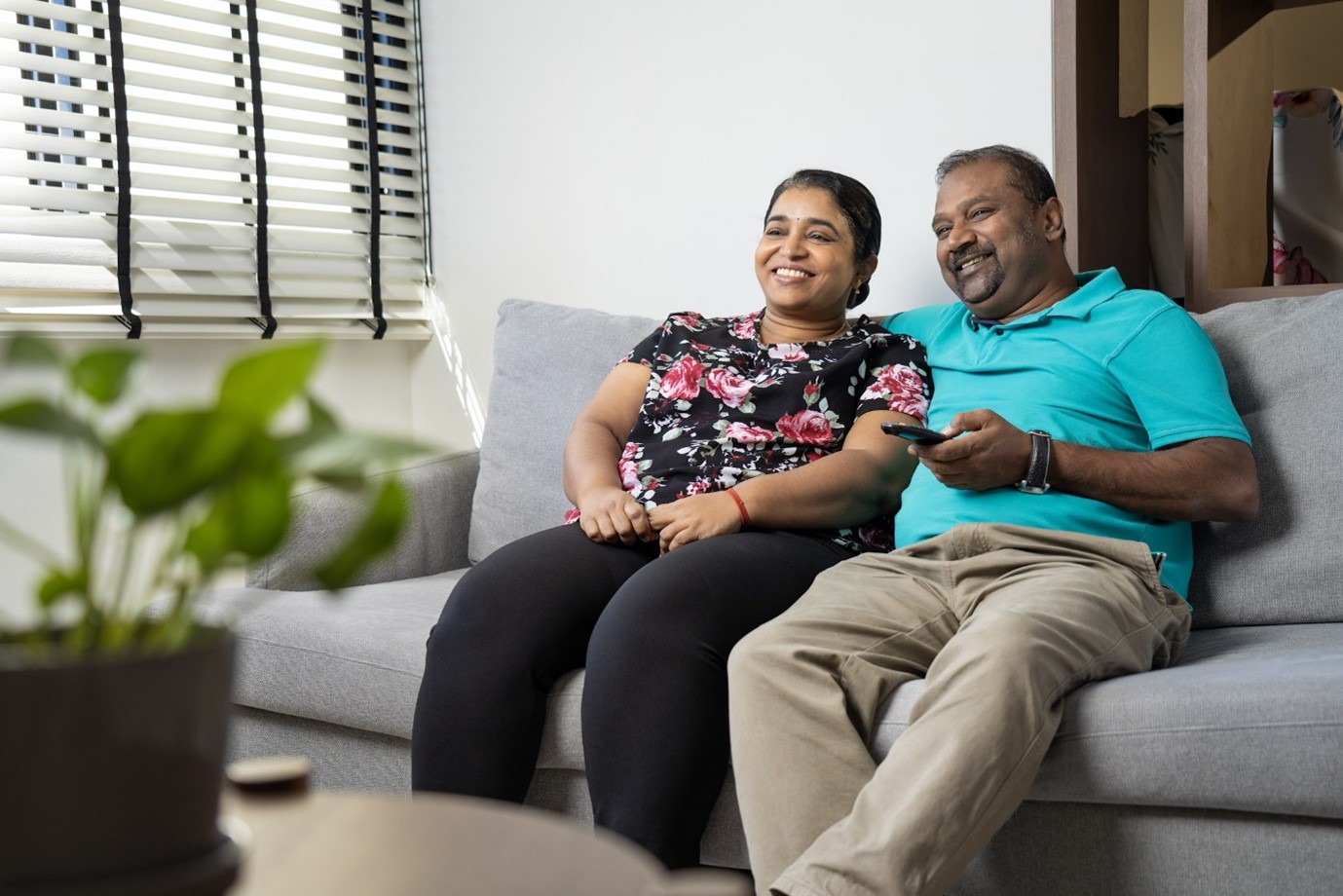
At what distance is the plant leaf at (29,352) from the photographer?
49 centimetres

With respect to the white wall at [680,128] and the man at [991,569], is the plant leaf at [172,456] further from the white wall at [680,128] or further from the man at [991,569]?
the white wall at [680,128]

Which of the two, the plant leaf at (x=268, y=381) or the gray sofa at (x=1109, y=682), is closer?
the plant leaf at (x=268, y=381)

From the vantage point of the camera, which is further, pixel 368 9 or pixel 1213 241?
pixel 368 9

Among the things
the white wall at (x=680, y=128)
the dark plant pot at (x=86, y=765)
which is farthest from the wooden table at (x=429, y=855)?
the white wall at (x=680, y=128)

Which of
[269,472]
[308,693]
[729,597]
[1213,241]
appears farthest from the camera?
[1213,241]

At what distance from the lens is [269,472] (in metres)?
0.54

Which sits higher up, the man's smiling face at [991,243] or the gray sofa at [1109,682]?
the man's smiling face at [991,243]

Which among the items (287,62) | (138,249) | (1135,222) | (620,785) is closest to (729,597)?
(620,785)

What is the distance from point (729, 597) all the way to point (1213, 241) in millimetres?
1155

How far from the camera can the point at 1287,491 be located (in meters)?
1.75

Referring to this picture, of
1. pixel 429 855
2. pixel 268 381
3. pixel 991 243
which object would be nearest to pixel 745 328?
pixel 991 243

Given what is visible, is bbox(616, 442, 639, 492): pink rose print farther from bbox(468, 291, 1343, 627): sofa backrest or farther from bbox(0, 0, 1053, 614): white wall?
bbox(468, 291, 1343, 627): sofa backrest

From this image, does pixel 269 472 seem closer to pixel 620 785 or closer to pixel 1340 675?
pixel 620 785

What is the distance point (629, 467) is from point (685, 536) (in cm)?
24
